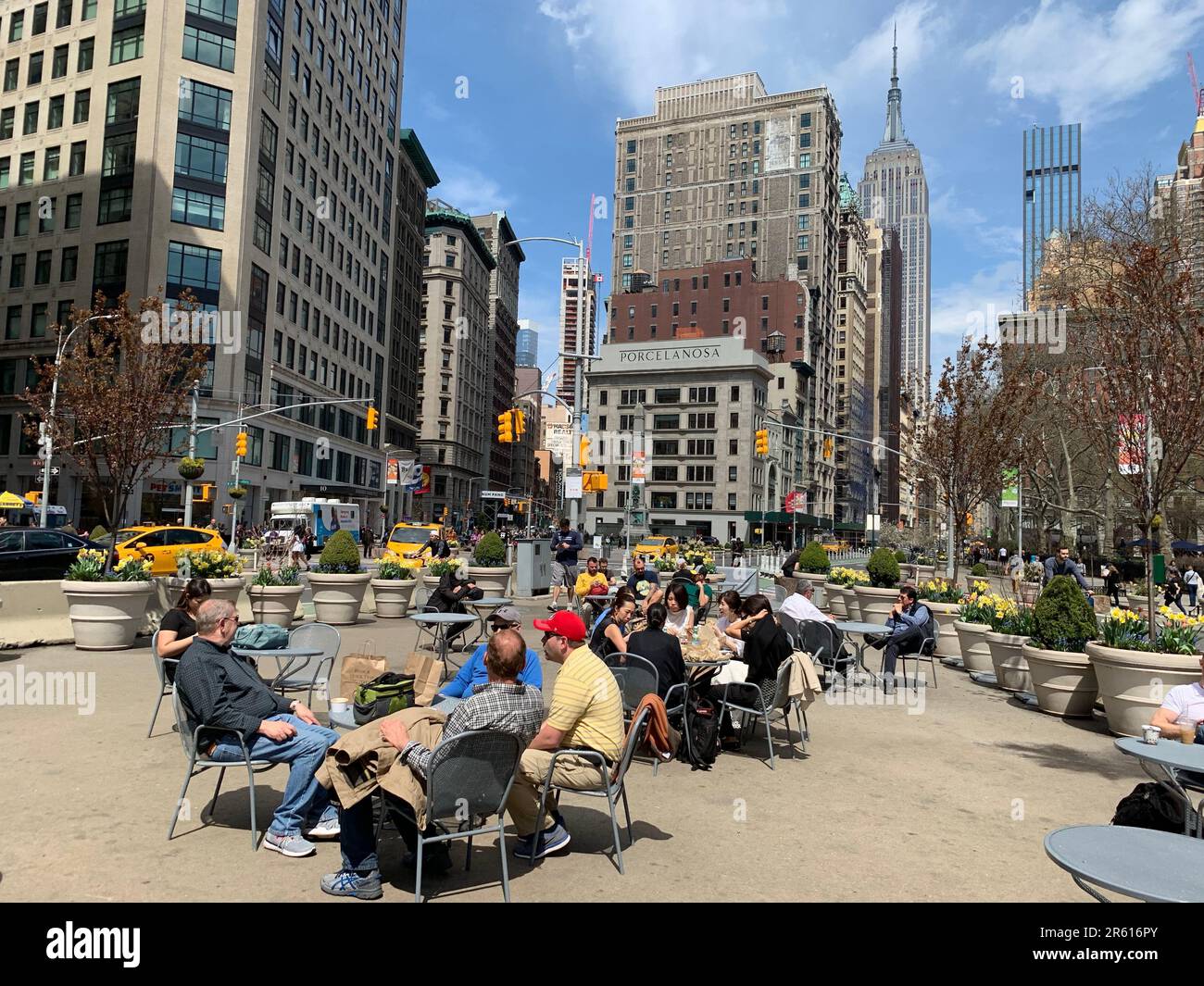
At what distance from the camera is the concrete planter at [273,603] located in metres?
14.8

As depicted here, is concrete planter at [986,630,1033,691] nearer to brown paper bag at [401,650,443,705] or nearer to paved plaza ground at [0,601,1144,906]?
paved plaza ground at [0,601,1144,906]

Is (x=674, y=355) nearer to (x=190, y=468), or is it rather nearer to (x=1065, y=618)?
(x=190, y=468)

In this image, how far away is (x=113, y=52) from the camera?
4922 centimetres

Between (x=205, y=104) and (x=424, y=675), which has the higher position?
(x=205, y=104)

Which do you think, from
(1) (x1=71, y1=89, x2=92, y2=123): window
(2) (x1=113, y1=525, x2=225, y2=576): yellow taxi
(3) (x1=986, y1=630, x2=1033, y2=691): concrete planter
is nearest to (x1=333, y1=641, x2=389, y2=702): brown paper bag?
(3) (x1=986, y1=630, x2=1033, y2=691): concrete planter

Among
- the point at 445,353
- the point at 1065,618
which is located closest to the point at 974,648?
the point at 1065,618

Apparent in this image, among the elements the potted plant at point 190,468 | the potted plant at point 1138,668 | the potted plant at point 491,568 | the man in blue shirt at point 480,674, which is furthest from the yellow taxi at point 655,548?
the man in blue shirt at point 480,674

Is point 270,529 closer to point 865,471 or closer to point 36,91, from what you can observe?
point 36,91

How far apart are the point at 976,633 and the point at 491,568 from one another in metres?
11.7

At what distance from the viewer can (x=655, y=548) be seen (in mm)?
40531

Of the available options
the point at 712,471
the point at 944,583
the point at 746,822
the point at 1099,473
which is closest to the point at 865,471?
the point at 712,471

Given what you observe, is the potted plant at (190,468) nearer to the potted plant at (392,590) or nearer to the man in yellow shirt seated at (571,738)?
the potted plant at (392,590)

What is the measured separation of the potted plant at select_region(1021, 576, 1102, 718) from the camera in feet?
32.5
